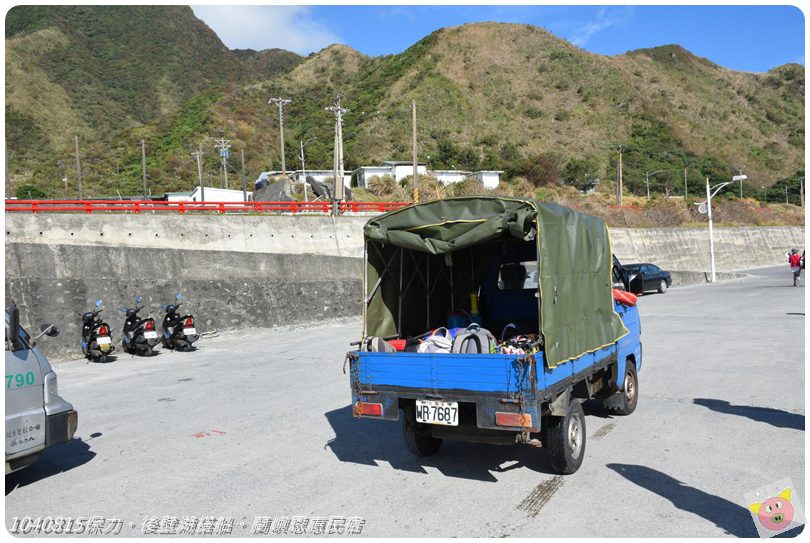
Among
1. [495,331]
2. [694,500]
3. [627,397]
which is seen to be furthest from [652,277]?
[694,500]

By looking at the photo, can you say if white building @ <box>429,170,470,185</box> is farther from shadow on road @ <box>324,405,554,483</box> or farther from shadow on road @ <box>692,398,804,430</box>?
shadow on road @ <box>324,405,554,483</box>

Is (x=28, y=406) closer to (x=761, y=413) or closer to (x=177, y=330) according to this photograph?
(x=761, y=413)

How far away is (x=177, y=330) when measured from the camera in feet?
50.6

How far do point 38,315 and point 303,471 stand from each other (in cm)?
1115

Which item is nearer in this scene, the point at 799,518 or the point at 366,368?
the point at 799,518

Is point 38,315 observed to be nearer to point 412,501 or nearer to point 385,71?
point 412,501

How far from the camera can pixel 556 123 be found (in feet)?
324

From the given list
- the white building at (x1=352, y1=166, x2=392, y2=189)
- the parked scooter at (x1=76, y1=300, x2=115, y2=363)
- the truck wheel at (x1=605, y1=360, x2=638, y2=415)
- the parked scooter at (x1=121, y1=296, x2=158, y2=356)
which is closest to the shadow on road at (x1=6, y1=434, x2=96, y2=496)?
the truck wheel at (x1=605, y1=360, x2=638, y2=415)

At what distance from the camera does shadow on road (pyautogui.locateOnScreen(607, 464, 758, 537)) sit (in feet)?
15.5

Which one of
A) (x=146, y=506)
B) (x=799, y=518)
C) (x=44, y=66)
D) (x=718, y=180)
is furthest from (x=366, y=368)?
(x=44, y=66)

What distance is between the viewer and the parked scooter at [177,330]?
605 inches

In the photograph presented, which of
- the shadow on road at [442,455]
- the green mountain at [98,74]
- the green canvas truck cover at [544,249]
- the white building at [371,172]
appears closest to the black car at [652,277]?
the green canvas truck cover at [544,249]

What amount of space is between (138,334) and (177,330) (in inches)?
38.0

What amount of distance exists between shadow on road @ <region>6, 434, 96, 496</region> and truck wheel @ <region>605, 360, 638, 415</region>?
621 cm
